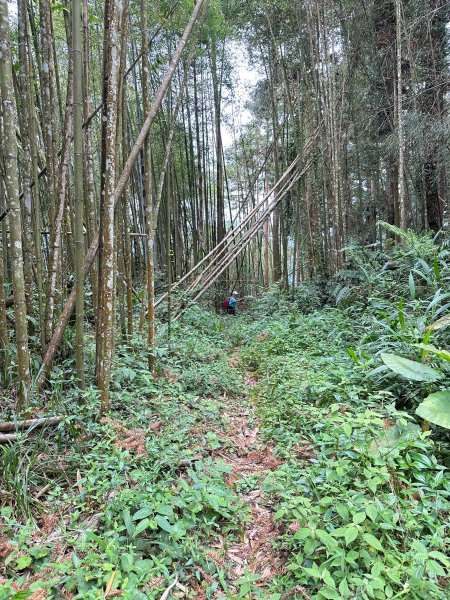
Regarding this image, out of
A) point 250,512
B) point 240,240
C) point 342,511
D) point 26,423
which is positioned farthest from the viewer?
point 240,240

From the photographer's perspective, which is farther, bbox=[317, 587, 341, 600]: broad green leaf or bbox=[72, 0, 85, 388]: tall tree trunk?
bbox=[72, 0, 85, 388]: tall tree trunk

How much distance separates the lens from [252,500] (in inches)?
69.7

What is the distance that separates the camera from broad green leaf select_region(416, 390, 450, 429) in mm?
1676

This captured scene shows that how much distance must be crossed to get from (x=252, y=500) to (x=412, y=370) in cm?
113

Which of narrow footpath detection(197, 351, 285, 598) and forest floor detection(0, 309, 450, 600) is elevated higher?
forest floor detection(0, 309, 450, 600)

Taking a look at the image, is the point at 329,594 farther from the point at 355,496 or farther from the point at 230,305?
the point at 230,305

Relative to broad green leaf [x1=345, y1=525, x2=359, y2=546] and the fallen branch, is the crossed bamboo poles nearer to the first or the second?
the fallen branch

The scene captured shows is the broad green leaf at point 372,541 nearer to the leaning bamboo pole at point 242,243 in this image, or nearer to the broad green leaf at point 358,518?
the broad green leaf at point 358,518

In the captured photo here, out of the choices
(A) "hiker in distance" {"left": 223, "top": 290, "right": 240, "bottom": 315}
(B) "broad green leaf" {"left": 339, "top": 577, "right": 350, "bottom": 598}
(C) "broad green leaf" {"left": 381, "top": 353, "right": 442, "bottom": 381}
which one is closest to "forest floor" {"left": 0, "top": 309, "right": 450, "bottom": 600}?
(B) "broad green leaf" {"left": 339, "top": 577, "right": 350, "bottom": 598}

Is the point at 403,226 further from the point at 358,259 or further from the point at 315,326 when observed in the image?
the point at 315,326

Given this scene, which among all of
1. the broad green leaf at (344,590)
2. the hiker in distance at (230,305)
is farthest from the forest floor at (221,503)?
the hiker in distance at (230,305)

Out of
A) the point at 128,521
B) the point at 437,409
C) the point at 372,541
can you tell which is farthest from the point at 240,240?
the point at 372,541

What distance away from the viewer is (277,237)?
347 inches

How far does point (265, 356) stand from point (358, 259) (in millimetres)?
1877
